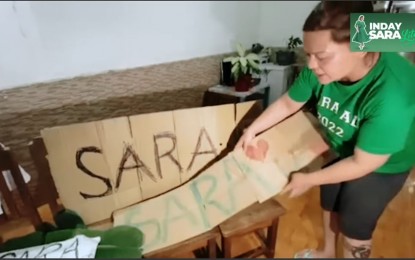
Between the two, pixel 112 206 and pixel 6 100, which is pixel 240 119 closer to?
pixel 112 206

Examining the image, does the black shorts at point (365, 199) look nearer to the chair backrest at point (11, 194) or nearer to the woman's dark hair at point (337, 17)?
the woman's dark hair at point (337, 17)

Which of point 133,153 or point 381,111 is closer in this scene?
point 381,111

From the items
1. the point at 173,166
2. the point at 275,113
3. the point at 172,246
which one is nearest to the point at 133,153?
the point at 173,166

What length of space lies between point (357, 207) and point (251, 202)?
0.67 feet

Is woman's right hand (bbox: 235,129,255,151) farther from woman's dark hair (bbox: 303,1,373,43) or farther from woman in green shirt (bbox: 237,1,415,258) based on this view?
woman's dark hair (bbox: 303,1,373,43)

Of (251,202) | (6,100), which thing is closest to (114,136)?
(6,100)

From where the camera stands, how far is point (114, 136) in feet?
2.07

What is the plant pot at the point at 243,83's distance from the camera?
25.9 inches

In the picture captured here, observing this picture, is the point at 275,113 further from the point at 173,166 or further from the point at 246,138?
the point at 173,166

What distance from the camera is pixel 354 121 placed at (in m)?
0.49

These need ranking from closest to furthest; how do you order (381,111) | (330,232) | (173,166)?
(381,111)
(330,232)
(173,166)

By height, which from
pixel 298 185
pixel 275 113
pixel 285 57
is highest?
pixel 285 57

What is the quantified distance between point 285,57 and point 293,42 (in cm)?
4

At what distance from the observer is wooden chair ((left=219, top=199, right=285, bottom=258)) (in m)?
0.63
